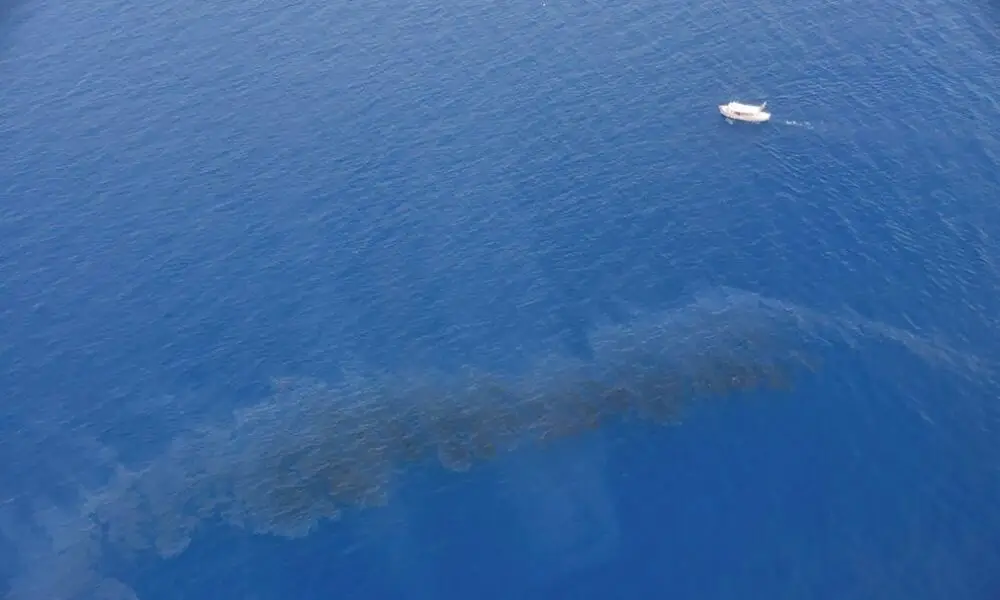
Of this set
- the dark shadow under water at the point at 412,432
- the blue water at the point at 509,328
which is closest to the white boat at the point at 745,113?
the blue water at the point at 509,328

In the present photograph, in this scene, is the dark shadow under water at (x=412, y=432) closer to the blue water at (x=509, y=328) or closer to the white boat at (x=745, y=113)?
the blue water at (x=509, y=328)

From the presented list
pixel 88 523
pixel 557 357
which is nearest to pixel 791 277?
pixel 557 357

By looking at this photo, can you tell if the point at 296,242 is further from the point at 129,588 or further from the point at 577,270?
the point at 129,588

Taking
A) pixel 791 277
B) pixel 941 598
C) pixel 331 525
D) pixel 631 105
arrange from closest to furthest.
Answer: pixel 941 598
pixel 331 525
pixel 791 277
pixel 631 105

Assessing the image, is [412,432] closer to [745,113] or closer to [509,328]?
[509,328]

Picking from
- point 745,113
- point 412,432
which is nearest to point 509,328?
point 412,432

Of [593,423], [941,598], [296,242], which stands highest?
[296,242]
